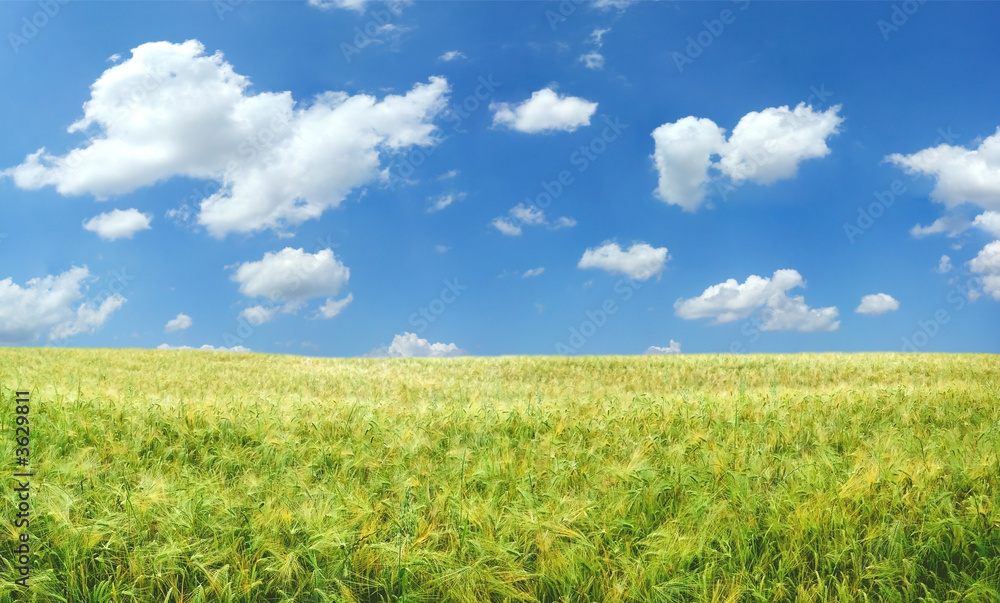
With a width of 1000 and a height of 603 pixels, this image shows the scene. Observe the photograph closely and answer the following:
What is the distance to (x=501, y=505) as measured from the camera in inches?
160

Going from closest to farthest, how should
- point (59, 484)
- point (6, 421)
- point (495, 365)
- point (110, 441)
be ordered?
point (59, 484) < point (110, 441) < point (6, 421) < point (495, 365)

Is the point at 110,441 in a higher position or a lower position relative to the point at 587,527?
higher

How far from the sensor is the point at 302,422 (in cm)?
628

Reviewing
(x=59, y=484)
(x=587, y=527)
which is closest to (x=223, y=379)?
(x=59, y=484)

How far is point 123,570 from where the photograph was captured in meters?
3.46

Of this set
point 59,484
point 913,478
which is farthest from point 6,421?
point 913,478

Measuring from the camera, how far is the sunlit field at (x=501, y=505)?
3330mm

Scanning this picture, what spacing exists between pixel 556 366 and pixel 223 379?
32.1 ft

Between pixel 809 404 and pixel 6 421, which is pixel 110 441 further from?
pixel 809 404

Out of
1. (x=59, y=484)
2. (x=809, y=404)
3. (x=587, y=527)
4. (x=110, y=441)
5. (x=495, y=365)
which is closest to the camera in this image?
(x=587, y=527)

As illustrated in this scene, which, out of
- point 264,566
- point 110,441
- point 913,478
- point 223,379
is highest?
point 223,379

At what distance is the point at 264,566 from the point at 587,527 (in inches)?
80.2

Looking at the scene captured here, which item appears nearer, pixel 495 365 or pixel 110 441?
pixel 110 441

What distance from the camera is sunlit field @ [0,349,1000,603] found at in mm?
3330
